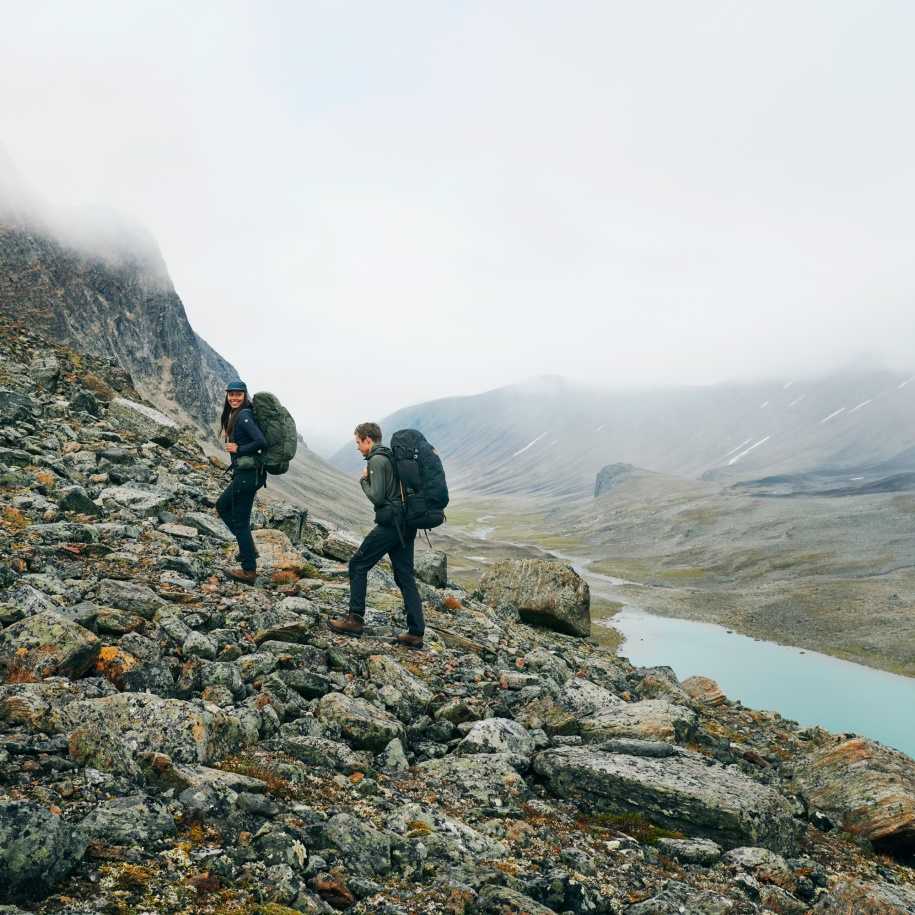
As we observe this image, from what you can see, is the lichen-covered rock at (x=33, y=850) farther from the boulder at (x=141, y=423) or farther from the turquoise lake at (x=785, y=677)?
the turquoise lake at (x=785, y=677)

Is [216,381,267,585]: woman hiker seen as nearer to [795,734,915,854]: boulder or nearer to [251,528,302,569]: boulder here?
[251,528,302,569]: boulder

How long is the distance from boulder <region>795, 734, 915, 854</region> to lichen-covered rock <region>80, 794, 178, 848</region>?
11.3m

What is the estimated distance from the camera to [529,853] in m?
6.36

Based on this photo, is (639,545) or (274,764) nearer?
(274,764)

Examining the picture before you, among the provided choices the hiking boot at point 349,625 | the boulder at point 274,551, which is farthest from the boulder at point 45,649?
the boulder at point 274,551

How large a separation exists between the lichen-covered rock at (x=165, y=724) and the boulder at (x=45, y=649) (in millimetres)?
1059

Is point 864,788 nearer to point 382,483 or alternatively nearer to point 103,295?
point 382,483

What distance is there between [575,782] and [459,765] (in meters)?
1.74

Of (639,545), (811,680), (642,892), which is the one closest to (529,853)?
(642,892)

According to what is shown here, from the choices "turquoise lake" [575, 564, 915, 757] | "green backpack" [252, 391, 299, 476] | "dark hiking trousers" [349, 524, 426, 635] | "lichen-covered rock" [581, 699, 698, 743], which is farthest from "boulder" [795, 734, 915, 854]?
"turquoise lake" [575, 564, 915, 757]

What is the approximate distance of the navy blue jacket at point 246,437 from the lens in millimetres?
12047

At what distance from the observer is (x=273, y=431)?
1248cm

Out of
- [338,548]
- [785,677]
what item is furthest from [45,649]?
[785,677]

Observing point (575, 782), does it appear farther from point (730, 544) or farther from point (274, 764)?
point (730, 544)
